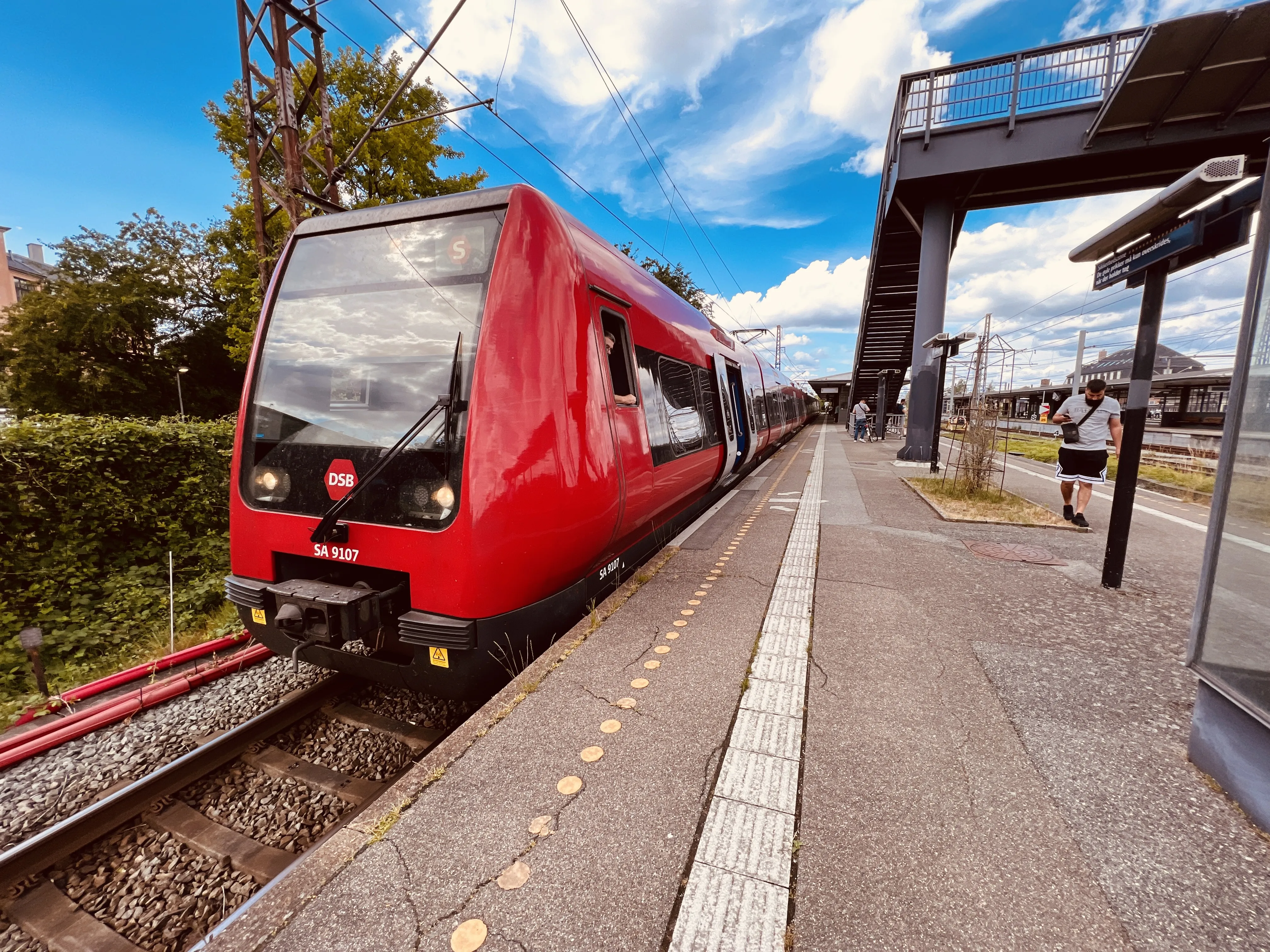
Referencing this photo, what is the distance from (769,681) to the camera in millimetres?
2639

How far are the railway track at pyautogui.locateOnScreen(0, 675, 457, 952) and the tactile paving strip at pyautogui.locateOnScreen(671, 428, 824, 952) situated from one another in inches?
64.9

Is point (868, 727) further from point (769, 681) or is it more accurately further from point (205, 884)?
Answer: point (205, 884)

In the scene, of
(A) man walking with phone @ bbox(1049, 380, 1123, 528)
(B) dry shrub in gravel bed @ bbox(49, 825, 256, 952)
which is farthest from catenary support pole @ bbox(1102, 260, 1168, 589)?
(B) dry shrub in gravel bed @ bbox(49, 825, 256, 952)

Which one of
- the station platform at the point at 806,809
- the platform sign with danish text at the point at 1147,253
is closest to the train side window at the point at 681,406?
the station platform at the point at 806,809

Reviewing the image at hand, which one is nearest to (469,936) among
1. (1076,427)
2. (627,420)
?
(627,420)

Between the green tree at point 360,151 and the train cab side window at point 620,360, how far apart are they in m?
13.1

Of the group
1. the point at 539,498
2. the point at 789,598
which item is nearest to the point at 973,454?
the point at 789,598

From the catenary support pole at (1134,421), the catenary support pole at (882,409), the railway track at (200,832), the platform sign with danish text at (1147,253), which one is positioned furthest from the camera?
the catenary support pole at (882,409)

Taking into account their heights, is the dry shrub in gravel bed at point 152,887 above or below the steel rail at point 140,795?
below

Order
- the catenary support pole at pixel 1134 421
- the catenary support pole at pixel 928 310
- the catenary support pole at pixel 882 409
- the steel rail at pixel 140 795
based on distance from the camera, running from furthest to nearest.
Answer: the catenary support pole at pixel 882 409 → the catenary support pole at pixel 928 310 → the catenary support pole at pixel 1134 421 → the steel rail at pixel 140 795

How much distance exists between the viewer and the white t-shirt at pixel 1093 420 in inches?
234

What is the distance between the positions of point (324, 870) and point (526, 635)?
131 centimetres

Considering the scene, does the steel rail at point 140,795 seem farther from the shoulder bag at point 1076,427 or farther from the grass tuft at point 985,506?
the shoulder bag at point 1076,427

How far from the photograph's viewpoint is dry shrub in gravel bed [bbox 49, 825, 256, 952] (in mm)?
1857
